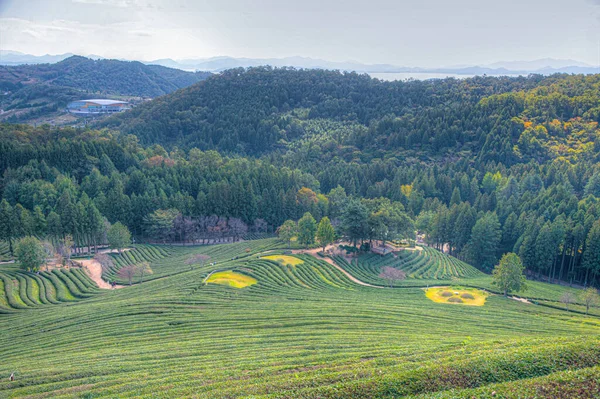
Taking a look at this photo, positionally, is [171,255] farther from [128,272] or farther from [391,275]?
[391,275]

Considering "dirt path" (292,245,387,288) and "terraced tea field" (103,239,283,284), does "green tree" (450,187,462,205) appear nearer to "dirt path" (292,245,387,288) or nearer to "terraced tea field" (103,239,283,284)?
"dirt path" (292,245,387,288)

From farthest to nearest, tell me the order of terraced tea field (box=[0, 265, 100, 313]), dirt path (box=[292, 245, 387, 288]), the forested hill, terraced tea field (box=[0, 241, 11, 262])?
the forested hill < terraced tea field (box=[0, 241, 11, 262]) < dirt path (box=[292, 245, 387, 288]) < terraced tea field (box=[0, 265, 100, 313])

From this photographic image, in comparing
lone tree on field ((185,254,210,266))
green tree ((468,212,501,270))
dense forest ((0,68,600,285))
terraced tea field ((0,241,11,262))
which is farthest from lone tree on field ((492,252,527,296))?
terraced tea field ((0,241,11,262))

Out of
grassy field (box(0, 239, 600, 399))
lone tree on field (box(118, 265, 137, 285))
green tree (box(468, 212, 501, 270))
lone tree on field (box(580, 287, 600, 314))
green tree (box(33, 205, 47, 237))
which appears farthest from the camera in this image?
green tree (box(468, 212, 501, 270))

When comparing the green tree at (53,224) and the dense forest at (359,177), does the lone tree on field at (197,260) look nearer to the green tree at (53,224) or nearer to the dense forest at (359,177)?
the dense forest at (359,177)

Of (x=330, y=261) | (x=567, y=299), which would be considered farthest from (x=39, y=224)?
(x=567, y=299)
